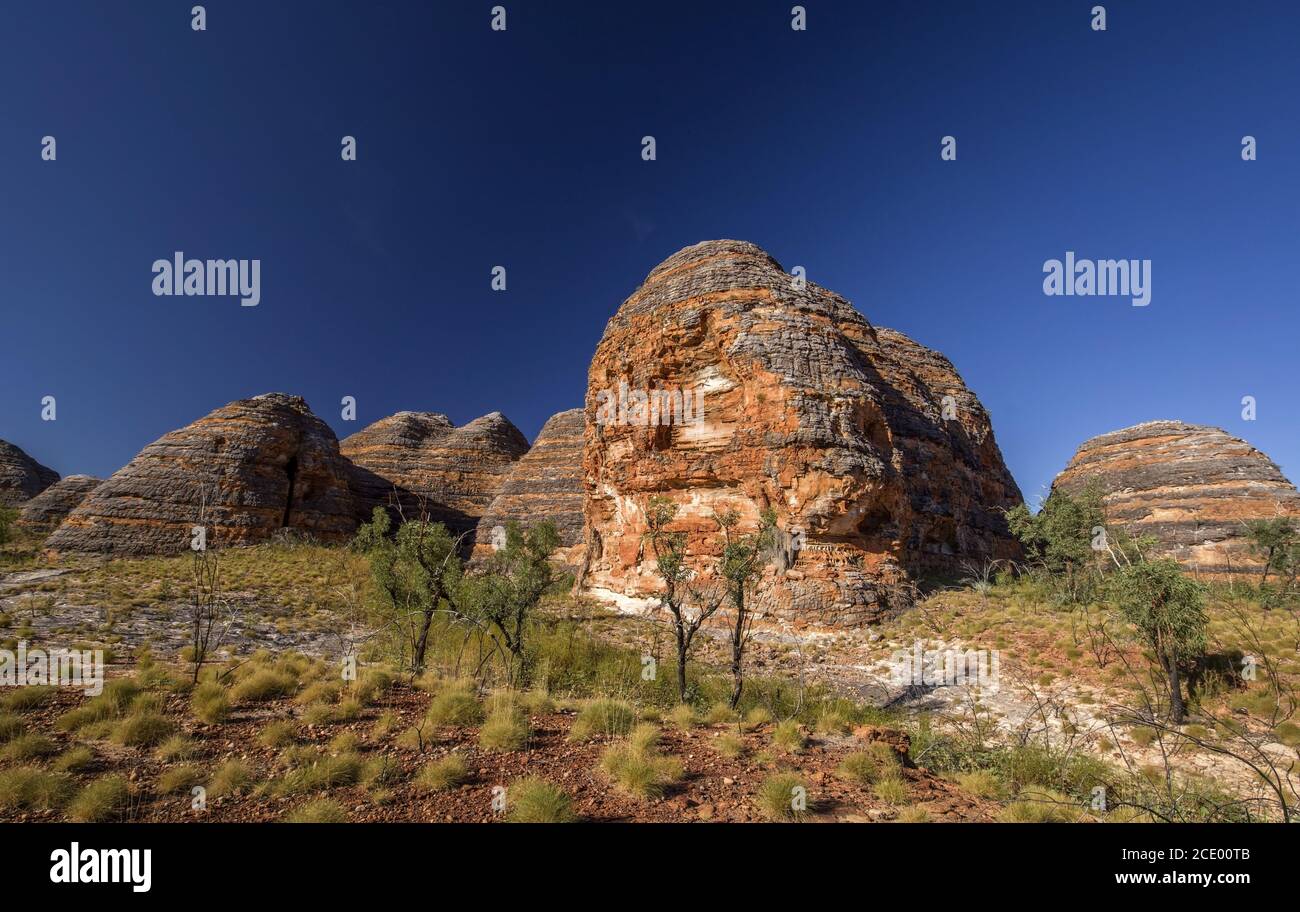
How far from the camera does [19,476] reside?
4072cm

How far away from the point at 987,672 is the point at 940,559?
13334 mm

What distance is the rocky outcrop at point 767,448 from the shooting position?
715 inches

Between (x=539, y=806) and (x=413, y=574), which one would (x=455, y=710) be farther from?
(x=413, y=574)

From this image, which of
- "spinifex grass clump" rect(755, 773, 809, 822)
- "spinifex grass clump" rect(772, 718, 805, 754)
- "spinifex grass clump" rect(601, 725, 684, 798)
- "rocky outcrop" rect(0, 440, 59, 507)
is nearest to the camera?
"spinifex grass clump" rect(755, 773, 809, 822)

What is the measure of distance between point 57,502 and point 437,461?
1012 inches

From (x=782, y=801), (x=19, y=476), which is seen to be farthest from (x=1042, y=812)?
(x=19, y=476)

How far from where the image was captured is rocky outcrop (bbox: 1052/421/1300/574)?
1016 inches

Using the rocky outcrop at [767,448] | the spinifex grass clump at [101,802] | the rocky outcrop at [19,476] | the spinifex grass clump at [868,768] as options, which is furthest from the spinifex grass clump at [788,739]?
the rocky outcrop at [19,476]

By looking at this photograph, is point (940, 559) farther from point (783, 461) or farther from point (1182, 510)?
point (1182, 510)

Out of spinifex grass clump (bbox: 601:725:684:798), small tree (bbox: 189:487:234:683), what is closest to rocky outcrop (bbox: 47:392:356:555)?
small tree (bbox: 189:487:234:683)

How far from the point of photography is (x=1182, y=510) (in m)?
28.3

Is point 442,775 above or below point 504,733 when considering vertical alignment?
above

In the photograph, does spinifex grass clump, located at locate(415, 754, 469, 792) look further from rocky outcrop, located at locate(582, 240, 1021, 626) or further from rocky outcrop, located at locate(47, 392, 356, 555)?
rocky outcrop, located at locate(47, 392, 356, 555)

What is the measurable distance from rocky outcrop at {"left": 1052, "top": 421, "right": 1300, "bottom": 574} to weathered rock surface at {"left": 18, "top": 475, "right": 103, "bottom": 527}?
220 feet
